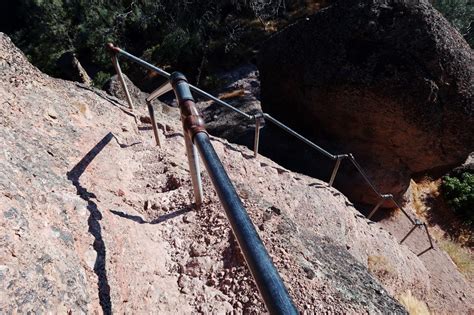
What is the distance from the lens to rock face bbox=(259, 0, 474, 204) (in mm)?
7199

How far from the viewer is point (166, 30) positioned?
17.0 meters

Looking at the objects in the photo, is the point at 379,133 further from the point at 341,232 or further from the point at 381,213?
the point at 341,232

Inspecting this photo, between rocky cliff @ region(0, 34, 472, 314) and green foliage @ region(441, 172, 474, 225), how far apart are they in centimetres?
912

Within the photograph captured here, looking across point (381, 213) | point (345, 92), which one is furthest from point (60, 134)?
point (381, 213)

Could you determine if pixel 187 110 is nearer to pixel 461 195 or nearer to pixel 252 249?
pixel 252 249

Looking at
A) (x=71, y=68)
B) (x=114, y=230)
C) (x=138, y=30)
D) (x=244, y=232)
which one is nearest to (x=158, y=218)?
(x=114, y=230)

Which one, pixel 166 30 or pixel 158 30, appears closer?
pixel 166 30

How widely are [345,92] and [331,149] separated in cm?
150

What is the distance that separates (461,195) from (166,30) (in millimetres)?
13159

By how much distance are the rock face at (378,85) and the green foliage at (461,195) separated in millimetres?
2665

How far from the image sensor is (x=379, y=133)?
8.44 meters

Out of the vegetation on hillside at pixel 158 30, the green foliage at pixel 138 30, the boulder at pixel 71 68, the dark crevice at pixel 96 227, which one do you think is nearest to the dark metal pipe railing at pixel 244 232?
the dark crevice at pixel 96 227

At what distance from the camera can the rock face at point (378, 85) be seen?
7.20m

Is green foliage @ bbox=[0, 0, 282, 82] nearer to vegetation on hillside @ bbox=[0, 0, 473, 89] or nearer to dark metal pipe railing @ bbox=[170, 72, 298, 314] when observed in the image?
vegetation on hillside @ bbox=[0, 0, 473, 89]
